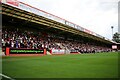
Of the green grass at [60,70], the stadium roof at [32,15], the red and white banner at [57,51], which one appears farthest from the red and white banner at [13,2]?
the green grass at [60,70]

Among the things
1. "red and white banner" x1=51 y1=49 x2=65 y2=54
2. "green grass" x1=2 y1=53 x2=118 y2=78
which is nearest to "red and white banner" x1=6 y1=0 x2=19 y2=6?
"red and white banner" x1=51 y1=49 x2=65 y2=54

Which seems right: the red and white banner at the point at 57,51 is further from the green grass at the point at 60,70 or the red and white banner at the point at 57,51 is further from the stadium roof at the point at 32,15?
the green grass at the point at 60,70

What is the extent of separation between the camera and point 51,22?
35.5 metres

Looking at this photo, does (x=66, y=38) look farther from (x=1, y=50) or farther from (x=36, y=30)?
(x=1, y=50)

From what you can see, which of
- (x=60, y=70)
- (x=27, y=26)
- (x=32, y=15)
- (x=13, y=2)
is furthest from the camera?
(x=27, y=26)

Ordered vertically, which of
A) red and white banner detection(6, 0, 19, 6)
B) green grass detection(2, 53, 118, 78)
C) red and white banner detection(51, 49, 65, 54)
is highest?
red and white banner detection(6, 0, 19, 6)

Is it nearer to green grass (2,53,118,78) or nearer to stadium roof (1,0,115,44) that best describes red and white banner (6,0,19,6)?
stadium roof (1,0,115,44)

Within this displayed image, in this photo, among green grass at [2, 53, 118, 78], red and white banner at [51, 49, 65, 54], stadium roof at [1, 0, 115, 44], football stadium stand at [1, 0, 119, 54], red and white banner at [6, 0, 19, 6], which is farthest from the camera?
red and white banner at [51, 49, 65, 54]

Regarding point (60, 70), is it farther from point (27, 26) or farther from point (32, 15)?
point (27, 26)

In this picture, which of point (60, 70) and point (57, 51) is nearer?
point (60, 70)

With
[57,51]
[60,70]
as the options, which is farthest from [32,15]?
[60,70]

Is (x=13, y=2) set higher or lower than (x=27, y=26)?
higher

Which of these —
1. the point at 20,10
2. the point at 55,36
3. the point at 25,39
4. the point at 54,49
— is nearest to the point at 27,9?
the point at 20,10

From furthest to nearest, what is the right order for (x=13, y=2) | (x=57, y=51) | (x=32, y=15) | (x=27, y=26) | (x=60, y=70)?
(x=57, y=51), (x=27, y=26), (x=32, y=15), (x=13, y=2), (x=60, y=70)
